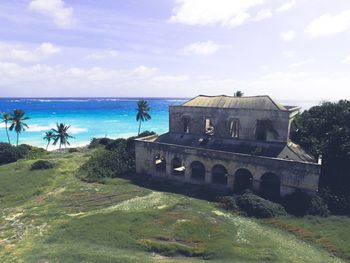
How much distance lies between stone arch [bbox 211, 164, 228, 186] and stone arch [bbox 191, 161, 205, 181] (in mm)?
1586

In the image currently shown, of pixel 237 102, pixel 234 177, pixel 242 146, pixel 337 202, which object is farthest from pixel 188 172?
pixel 337 202

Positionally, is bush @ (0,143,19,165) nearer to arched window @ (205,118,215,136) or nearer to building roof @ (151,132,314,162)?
building roof @ (151,132,314,162)

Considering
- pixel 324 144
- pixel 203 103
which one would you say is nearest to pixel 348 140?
pixel 324 144

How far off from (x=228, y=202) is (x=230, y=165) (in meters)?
5.28

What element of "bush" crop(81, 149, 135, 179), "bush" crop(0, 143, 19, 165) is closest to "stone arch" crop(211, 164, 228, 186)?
"bush" crop(81, 149, 135, 179)

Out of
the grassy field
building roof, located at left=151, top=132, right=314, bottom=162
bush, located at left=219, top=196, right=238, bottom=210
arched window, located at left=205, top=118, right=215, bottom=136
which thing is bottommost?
the grassy field

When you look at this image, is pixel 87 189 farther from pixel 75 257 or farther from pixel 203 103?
pixel 203 103

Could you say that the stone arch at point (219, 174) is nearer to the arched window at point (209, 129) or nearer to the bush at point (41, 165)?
the arched window at point (209, 129)

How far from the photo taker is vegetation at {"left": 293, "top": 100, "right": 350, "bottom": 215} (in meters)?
32.9

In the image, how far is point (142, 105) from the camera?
66.5 metres

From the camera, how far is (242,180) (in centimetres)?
3803

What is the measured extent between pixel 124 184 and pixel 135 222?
12.6 m

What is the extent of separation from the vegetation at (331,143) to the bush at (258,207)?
588cm

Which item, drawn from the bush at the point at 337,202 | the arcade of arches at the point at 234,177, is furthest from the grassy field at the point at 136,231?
the arcade of arches at the point at 234,177
